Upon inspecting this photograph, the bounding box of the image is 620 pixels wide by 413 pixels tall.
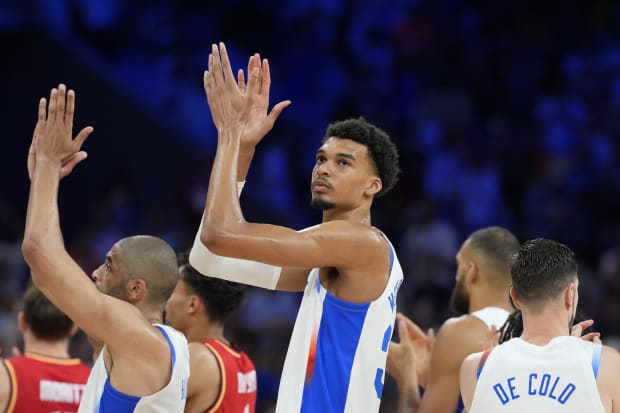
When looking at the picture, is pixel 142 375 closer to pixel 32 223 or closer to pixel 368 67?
pixel 32 223

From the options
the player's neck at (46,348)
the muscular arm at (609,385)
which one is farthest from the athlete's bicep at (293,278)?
the muscular arm at (609,385)

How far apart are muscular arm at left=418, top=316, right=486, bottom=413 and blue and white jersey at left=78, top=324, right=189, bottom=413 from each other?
1473 millimetres

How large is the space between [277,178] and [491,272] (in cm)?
751

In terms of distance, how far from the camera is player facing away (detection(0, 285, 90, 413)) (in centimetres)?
523

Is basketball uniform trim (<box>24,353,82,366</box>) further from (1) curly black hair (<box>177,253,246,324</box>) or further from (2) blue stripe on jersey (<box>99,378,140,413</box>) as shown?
(2) blue stripe on jersey (<box>99,378,140,413</box>)

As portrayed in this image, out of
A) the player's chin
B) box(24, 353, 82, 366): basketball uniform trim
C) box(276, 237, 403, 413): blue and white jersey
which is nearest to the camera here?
box(276, 237, 403, 413): blue and white jersey

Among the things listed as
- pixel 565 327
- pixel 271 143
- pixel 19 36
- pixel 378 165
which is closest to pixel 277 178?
pixel 271 143

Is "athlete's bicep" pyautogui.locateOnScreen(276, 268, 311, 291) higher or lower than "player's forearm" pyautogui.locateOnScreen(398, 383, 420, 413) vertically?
higher

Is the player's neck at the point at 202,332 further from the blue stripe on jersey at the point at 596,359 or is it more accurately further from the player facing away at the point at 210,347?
the blue stripe on jersey at the point at 596,359

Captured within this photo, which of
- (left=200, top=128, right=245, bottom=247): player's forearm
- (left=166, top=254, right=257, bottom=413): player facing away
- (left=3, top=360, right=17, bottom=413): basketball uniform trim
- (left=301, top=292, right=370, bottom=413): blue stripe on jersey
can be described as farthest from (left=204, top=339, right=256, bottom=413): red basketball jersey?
(left=200, top=128, right=245, bottom=247): player's forearm

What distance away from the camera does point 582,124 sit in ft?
43.4

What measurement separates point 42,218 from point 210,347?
4.50 ft

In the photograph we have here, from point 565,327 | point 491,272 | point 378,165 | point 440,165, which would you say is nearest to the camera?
point 565,327

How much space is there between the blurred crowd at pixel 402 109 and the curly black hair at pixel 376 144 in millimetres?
6077
